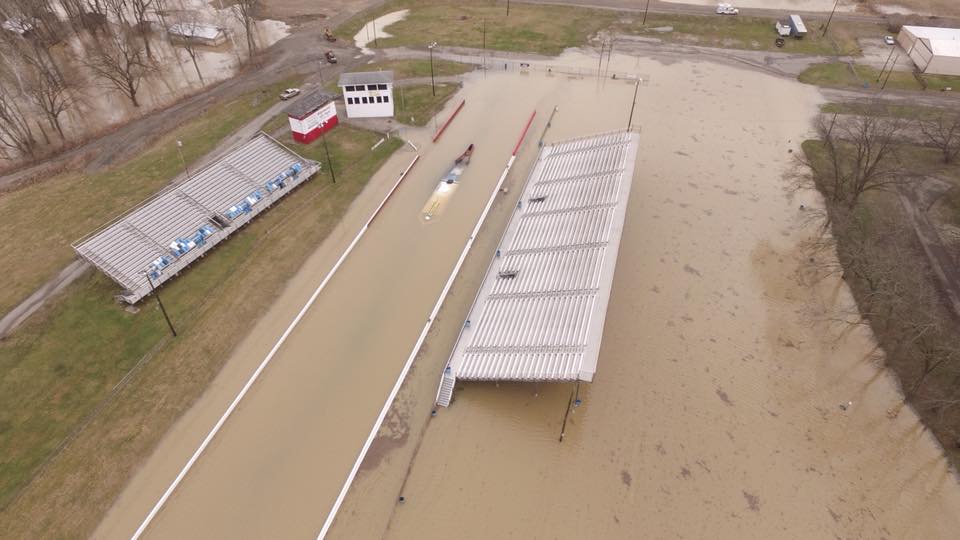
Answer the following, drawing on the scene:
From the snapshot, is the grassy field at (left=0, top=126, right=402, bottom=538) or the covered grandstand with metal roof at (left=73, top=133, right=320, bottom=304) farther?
the covered grandstand with metal roof at (left=73, top=133, right=320, bottom=304)

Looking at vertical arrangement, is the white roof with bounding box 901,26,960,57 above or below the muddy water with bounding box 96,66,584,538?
above

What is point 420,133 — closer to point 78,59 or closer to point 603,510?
point 603,510

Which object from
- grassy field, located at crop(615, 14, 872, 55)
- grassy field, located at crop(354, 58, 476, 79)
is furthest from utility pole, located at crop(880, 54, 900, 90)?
grassy field, located at crop(354, 58, 476, 79)

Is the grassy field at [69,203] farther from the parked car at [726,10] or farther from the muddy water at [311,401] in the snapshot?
the parked car at [726,10]

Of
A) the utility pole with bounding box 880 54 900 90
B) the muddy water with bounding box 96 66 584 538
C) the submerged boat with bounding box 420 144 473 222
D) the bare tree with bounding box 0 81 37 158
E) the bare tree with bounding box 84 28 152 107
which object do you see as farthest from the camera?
the utility pole with bounding box 880 54 900 90

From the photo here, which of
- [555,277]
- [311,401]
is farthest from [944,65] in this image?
[311,401]

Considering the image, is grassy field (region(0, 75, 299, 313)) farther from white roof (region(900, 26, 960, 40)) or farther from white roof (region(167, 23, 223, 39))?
white roof (region(900, 26, 960, 40))

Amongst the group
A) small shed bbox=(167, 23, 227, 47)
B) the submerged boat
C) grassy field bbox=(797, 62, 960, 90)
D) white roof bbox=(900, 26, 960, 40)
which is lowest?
the submerged boat

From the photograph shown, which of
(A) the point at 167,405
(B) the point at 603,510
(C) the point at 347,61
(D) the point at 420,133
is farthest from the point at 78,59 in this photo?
(B) the point at 603,510
